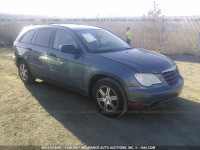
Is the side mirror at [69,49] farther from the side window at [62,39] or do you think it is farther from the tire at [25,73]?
the tire at [25,73]

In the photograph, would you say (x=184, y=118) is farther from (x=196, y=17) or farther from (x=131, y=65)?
(x=196, y=17)

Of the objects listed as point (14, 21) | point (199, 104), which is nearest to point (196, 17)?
point (199, 104)

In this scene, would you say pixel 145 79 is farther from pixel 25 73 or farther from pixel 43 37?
pixel 25 73

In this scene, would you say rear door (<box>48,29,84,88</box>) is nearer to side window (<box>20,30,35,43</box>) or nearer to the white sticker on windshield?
the white sticker on windshield

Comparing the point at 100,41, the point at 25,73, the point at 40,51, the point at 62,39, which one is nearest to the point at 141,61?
the point at 100,41

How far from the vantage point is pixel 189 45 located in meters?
11.6

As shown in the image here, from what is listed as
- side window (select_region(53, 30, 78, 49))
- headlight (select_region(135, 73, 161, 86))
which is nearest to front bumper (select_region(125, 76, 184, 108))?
headlight (select_region(135, 73, 161, 86))

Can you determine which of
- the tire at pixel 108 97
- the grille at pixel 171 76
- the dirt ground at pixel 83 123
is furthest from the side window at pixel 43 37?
the grille at pixel 171 76

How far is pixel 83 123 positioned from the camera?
147 inches

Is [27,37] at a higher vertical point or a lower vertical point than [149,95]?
higher

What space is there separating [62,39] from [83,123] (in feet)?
6.56

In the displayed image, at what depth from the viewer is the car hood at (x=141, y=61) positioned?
3568 mm

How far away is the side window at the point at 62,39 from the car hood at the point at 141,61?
0.81 m

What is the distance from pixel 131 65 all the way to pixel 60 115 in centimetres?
171
